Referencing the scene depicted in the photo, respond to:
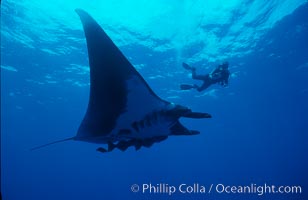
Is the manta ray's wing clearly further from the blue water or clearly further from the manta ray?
the blue water

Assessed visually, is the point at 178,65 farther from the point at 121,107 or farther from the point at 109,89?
the point at 109,89

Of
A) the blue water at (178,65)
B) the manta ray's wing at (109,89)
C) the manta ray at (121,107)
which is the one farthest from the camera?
the blue water at (178,65)

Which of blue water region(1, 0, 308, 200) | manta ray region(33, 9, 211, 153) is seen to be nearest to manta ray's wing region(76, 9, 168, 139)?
manta ray region(33, 9, 211, 153)

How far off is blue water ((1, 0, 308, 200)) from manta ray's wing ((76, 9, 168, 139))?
9123 mm

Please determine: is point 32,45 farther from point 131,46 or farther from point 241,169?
point 241,169

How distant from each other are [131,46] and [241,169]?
200 ft

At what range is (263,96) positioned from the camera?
990 inches

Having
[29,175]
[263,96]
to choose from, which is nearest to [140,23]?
[263,96]

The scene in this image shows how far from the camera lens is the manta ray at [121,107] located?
4.00m

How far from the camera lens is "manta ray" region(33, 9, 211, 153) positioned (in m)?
4.00

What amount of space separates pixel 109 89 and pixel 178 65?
48.7 feet

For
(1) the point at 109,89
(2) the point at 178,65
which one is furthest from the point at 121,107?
(2) the point at 178,65

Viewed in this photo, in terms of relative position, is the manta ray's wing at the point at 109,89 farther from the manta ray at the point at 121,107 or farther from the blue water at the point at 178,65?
the blue water at the point at 178,65

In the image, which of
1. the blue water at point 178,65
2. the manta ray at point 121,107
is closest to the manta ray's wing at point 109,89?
the manta ray at point 121,107
